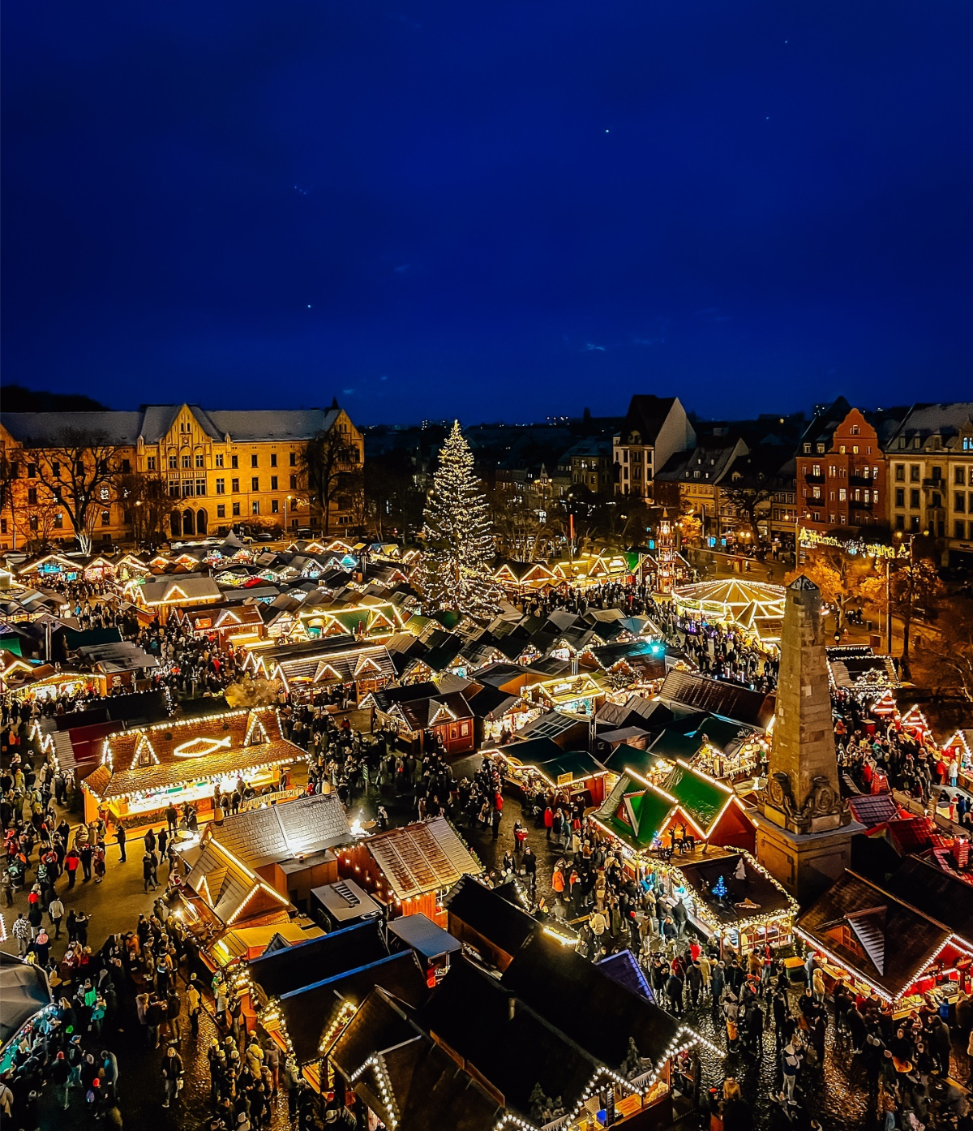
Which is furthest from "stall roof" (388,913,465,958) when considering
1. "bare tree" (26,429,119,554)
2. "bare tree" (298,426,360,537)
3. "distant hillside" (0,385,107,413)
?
"distant hillside" (0,385,107,413)

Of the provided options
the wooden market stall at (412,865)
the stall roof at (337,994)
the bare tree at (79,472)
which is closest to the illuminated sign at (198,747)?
the wooden market stall at (412,865)

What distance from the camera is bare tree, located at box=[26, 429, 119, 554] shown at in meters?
57.8

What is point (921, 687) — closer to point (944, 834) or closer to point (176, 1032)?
point (944, 834)

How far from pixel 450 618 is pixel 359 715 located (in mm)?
6770

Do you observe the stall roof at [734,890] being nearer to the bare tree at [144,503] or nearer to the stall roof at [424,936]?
the stall roof at [424,936]

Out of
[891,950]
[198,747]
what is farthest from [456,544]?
[891,950]

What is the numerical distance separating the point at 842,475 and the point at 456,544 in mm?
28560

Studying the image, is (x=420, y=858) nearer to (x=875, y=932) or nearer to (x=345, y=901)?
(x=345, y=901)

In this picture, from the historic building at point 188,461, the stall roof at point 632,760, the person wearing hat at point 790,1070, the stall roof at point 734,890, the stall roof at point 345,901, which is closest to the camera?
the person wearing hat at point 790,1070

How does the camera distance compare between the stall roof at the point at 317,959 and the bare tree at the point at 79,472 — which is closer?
the stall roof at the point at 317,959

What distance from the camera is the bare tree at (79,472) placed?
5775 centimetres

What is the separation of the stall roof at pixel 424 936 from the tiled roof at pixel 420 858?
2.69 feet

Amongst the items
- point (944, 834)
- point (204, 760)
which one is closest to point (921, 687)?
point (944, 834)

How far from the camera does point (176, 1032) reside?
11.5m
